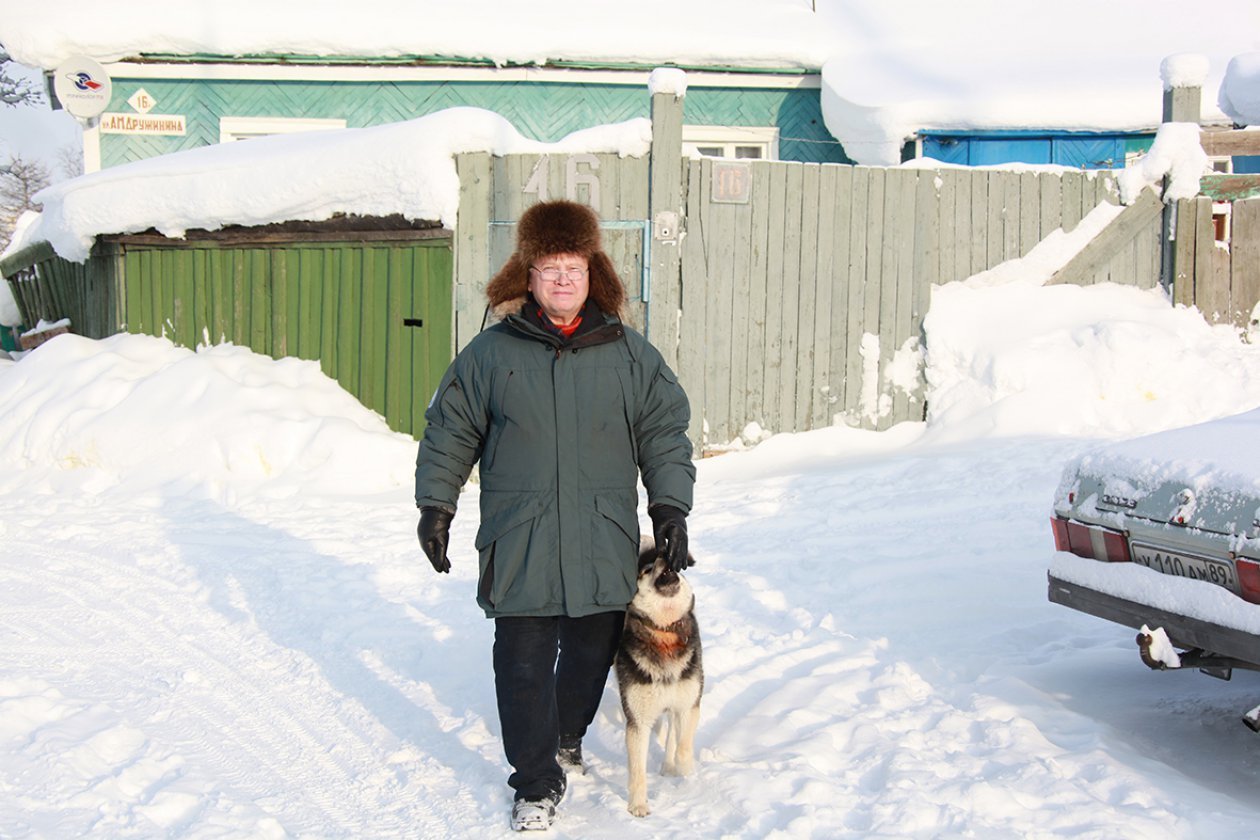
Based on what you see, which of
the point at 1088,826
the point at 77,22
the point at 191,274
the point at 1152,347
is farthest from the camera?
the point at 77,22

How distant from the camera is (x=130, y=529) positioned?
299 inches

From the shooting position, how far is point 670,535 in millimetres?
3650

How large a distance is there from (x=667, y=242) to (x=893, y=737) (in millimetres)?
5394

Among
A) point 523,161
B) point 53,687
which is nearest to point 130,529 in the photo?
point 53,687

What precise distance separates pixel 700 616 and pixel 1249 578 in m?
2.59

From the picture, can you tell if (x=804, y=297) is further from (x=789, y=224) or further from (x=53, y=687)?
(x=53, y=687)

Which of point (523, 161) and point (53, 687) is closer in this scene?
point (53, 687)

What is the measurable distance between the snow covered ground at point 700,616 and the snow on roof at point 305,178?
4.01 ft

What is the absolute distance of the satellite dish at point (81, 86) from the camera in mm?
13242

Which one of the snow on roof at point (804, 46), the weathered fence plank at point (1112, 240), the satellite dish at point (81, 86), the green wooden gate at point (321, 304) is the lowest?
the green wooden gate at point (321, 304)

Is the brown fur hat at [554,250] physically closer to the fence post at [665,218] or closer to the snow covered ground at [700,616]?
the snow covered ground at [700,616]

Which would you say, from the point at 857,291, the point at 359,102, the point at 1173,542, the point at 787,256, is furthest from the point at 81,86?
the point at 1173,542

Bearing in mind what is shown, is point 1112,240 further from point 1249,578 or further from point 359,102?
point 359,102

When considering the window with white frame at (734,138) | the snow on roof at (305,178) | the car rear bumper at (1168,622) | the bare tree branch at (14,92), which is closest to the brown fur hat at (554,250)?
the car rear bumper at (1168,622)
